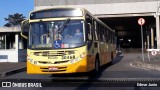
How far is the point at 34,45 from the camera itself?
13344 mm

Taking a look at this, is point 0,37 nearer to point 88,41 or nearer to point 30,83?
point 88,41

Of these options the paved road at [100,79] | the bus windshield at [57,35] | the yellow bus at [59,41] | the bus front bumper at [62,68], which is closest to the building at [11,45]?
the paved road at [100,79]

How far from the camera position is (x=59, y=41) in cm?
1315

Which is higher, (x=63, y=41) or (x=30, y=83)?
(x=63, y=41)

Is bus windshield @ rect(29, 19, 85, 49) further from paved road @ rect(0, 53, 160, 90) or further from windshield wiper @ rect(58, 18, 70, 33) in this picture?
paved road @ rect(0, 53, 160, 90)

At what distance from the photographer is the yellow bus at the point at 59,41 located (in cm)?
1295

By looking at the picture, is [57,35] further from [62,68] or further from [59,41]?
[62,68]

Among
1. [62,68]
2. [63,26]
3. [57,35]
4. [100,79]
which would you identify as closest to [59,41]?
[57,35]

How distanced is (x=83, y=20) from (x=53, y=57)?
190cm

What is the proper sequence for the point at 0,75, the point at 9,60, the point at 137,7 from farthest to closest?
1. the point at 137,7
2. the point at 9,60
3. the point at 0,75

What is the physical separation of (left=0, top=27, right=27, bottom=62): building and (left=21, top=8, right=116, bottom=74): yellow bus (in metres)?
15.5

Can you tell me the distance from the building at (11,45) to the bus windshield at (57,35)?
51.9 ft

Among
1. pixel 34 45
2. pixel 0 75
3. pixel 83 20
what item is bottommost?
pixel 0 75

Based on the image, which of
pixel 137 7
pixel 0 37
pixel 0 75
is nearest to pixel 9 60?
pixel 0 37
